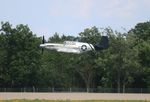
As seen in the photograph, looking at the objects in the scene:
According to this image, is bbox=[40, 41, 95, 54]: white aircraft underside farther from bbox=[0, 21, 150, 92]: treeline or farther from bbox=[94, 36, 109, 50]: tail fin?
bbox=[0, 21, 150, 92]: treeline

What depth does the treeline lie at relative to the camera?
7681 cm

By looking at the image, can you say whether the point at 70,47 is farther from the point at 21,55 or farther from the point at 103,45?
the point at 21,55

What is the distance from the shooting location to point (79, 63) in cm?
8606

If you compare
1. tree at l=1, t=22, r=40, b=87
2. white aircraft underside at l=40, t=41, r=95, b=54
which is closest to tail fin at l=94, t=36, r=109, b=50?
white aircraft underside at l=40, t=41, r=95, b=54

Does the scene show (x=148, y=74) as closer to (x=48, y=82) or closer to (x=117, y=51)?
(x=117, y=51)

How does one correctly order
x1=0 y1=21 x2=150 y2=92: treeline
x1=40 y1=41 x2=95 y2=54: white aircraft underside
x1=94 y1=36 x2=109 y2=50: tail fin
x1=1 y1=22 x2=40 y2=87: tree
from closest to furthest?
1. x1=40 y1=41 x2=95 y2=54: white aircraft underside
2. x1=94 y1=36 x2=109 y2=50: tail fin
3. x1=0 y1=21 x2=150 y2=92: treeline
4. x1=1 y1=22 x2=40 y2=87: tree

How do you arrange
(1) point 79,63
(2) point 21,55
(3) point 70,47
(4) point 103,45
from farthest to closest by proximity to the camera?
(1) point 79,63 < (2) point 21,55 < (4) point 103,45 < (3) point 70,47

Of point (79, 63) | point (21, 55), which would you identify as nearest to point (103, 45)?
point (79, 63)

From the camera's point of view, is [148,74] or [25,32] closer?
[148,74]

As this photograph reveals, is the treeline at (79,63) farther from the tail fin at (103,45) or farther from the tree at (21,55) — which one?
the tail fin at (103,45)

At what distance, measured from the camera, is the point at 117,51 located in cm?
7712

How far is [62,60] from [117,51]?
689 inches

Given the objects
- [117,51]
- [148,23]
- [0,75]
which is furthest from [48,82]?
→ [148,23]

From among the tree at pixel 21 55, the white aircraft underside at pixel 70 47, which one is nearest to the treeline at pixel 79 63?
the tree at pixel 21 55
